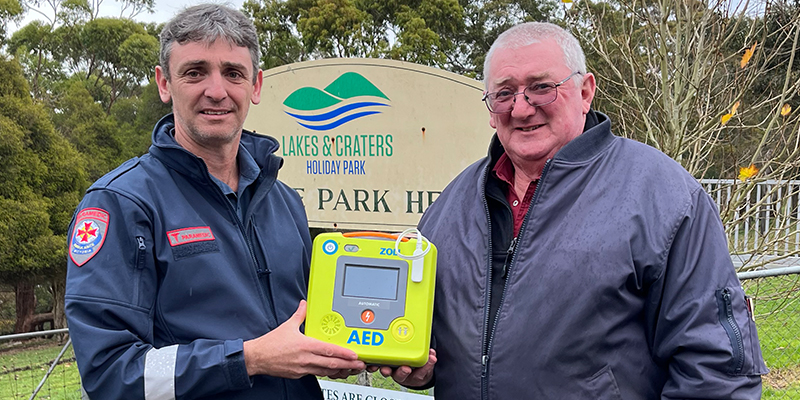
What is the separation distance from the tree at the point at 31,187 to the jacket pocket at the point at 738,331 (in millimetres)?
15331

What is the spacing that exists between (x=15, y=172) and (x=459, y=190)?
51.1ft

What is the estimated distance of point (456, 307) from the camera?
202cm

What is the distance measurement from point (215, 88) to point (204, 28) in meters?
0.18

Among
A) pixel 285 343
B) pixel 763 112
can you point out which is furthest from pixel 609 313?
pixel 763 112

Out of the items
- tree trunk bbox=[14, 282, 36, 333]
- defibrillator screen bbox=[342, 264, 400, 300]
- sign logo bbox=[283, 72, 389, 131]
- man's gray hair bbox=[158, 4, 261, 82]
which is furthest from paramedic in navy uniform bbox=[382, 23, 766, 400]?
tree trunk bbox=[14, 282, 36, 333]

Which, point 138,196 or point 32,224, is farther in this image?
point 32,224

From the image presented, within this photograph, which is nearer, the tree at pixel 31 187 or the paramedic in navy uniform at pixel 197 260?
the paramedic in navy uniform at pixel 197 260

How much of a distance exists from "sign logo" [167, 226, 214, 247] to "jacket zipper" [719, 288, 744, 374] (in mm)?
1393

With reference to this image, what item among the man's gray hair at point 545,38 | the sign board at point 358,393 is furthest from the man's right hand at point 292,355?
the sign board at point 358,393

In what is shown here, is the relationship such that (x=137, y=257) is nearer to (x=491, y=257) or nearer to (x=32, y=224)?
(x=491, y=257)

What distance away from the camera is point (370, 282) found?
1.92 metres

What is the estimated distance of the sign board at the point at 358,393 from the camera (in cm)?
370

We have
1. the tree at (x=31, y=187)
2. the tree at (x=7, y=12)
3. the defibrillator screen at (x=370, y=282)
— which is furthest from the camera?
the tree at (x=7, y=12)

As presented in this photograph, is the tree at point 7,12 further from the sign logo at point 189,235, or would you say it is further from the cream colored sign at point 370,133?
the sign logo at point 189,235
